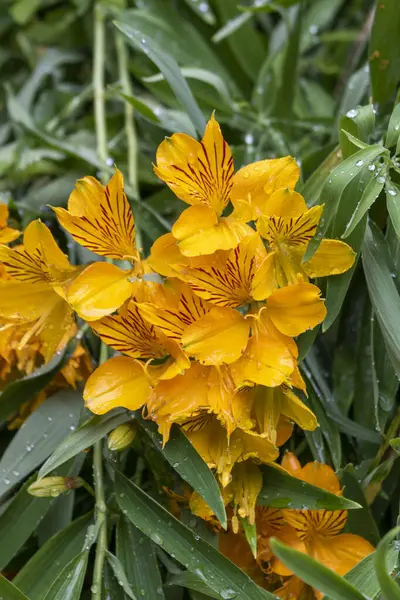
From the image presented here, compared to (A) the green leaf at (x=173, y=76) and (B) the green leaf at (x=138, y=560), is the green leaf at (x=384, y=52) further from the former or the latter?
(B) the green leaf at (x=138, y=560)

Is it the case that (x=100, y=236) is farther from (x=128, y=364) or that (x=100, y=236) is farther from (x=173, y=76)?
(x=173, y=76)

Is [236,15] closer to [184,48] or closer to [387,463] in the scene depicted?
[184,48]

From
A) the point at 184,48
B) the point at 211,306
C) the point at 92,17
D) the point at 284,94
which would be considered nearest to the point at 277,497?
the point at 211,306

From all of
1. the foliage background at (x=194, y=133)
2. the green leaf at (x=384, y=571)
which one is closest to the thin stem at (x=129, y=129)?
the foliage background at (x=194, y=133)

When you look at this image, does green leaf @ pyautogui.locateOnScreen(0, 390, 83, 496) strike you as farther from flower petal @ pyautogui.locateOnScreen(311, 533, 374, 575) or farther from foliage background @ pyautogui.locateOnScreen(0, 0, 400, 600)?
flower petal @ pyautogui.locateOnScreen(311, 533, 374, 575)

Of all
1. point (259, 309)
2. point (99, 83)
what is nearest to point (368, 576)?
point (259, 309)

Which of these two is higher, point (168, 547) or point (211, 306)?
point (211, 306)
